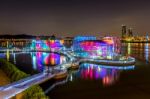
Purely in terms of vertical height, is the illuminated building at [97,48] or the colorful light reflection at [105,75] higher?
the illuminated building at [97,48]

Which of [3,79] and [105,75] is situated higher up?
[3,79]

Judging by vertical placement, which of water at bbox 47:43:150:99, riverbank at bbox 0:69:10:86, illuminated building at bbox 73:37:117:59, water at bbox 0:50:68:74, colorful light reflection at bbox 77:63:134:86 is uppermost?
illuminated building at bbox 73:37:117:59

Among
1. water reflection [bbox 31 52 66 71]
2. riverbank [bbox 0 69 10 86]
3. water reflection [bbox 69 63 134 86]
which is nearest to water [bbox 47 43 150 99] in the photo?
water reflection [bbox 69 63 134 86]

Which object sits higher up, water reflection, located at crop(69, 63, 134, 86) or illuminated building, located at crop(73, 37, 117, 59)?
illuminated building, located at crop(73, 37, 117, 59)

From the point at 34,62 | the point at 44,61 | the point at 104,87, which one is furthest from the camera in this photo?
the point at 44,61

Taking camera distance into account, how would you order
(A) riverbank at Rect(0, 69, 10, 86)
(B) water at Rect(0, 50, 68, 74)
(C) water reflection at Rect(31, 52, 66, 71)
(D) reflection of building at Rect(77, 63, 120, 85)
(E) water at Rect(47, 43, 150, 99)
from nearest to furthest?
1. (A) riverbank at Rect(0, 69, 10, 86)
2. (E) water at Rect(47, 43, 150, 99)
3. (D) reflection of building at Rect(77, 63, 120, 85)
4. (B) water at Rect(0, 50, 68, 74)
5. (C) water reflection at Rect(31, 52, 66, 71)

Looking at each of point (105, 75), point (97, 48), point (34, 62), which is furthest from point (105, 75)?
point (97, 48)

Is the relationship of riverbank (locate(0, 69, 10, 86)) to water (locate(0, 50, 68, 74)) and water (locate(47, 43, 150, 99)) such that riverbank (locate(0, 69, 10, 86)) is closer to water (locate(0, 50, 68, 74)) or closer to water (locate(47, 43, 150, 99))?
water (locate(47, 43, 150, 99))

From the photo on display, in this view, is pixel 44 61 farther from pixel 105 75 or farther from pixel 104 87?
pixel 104 87

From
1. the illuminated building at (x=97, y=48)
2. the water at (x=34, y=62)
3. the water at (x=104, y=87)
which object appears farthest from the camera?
the illuminated building at (x=97, y=48)

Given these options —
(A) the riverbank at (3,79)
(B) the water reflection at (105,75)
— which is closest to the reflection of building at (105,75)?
(B) the water reflection at (105,75)

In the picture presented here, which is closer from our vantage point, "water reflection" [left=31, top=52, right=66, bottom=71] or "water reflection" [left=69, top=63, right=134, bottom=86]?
"water reflection" [left=69, top=63, right=134, bottom=86]

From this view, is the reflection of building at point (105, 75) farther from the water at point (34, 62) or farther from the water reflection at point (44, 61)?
the water reflection at point (44, 61)

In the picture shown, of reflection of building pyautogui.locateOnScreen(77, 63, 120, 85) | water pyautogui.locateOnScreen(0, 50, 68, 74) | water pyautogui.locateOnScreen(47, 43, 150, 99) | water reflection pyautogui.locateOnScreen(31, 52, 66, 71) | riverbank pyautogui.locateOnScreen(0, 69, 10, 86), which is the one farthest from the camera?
water reflection pyautogui.locateOnScreen(31, 52, 66, 71)
